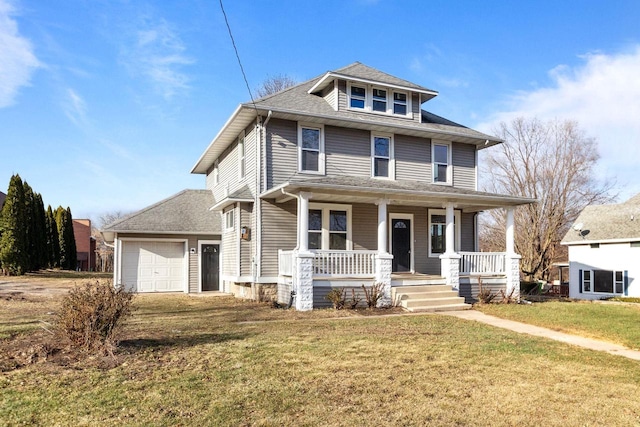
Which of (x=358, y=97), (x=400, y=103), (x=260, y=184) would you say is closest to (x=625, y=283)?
(x=400, y=103)

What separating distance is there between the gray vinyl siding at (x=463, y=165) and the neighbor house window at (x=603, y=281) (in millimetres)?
10303

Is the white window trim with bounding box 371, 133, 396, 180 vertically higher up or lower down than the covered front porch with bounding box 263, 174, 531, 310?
higher up

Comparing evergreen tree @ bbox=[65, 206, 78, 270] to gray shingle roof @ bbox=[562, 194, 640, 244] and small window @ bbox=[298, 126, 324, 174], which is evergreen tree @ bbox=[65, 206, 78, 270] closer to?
small window @ bbox=[298, 126, 324, 174]

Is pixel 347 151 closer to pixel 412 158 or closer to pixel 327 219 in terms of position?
pixel 327 219

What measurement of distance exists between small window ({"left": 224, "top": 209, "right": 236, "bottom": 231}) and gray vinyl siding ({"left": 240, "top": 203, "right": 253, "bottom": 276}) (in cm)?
87

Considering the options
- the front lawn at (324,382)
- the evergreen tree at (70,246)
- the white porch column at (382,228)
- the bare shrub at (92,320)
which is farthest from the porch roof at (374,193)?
the evergreen tree at (70,246)

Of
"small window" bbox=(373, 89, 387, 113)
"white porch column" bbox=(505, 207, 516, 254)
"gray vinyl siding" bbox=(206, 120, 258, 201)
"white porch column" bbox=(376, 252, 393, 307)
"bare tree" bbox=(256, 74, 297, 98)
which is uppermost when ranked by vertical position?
"bare tree" bbox=(256, 74, 297, 98)

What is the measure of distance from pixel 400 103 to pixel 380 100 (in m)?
0.81

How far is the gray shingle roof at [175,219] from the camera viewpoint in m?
17.2

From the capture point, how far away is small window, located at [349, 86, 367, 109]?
1526 cm

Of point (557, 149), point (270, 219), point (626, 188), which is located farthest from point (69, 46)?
point (626, 188)

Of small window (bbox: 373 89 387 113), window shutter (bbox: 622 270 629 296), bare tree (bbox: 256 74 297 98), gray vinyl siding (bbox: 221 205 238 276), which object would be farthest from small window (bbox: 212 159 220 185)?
window shutter (bbox: 622 270 629 296)

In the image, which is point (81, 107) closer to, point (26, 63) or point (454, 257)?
point (26, 63)

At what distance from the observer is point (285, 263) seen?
1339cm
